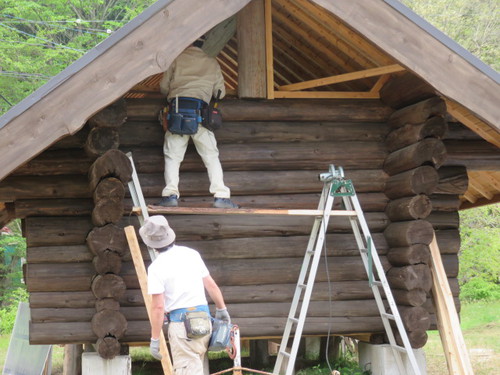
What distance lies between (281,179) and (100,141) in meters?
2.34

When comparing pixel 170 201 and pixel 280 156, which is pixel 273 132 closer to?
pixel 280 156

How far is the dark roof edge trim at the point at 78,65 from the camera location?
6.77 metres

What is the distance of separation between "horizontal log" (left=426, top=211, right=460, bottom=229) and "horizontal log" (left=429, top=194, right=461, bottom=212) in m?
0.07

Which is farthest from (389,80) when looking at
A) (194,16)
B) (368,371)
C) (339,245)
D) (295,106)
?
(368,371)

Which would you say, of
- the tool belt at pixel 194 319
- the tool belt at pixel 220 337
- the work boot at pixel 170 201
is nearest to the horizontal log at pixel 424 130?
the work boot at pixel 170 201

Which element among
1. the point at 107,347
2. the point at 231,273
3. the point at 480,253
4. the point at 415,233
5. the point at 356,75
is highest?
the point at 480,253

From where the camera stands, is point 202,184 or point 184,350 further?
point 202,184

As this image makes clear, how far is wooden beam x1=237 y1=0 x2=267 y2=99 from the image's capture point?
905 centimetres

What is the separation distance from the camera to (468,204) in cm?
1350

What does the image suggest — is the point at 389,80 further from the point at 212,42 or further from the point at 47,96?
the point at 47,96

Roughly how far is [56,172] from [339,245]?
350cm

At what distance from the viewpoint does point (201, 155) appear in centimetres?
856

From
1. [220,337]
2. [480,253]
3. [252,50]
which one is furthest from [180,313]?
[480,253]

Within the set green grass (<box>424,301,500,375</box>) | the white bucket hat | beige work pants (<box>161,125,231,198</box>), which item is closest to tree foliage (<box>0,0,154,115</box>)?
green grass (<box>424,301,500,375</box>)
